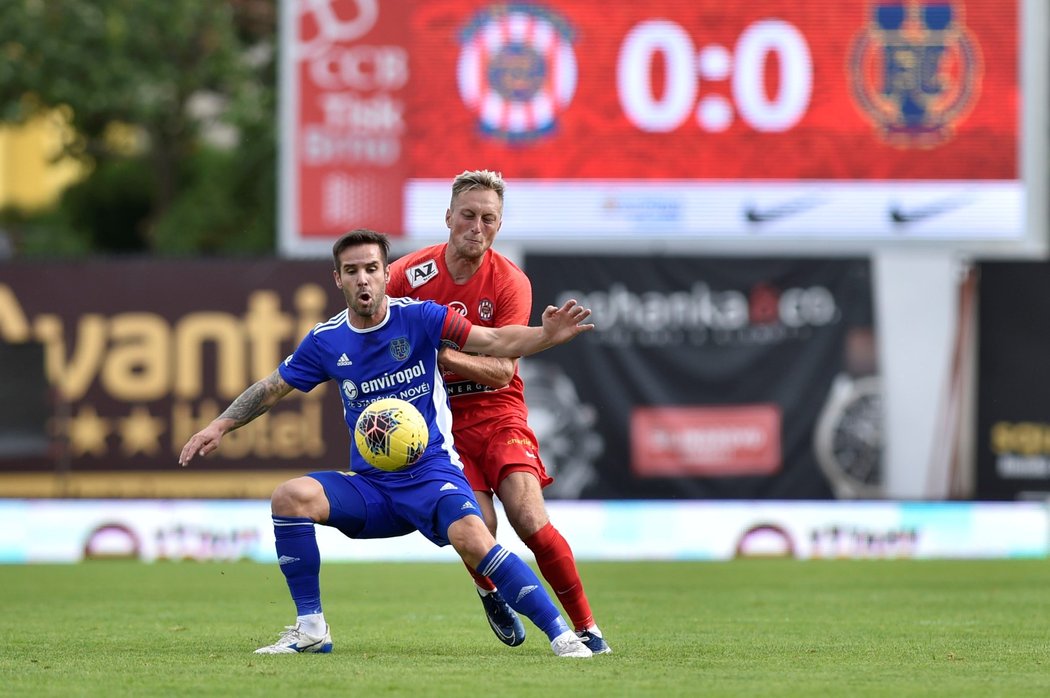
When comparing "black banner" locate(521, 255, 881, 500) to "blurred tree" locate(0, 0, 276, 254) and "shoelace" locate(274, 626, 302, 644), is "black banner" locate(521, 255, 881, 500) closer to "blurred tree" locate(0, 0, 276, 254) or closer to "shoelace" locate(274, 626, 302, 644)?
"shoelace" locate(274, 626, 302, 644)

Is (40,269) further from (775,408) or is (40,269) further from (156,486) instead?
(775,408)

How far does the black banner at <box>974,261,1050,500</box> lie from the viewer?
19.2m

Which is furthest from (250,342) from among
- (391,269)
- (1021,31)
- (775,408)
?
(391,269)

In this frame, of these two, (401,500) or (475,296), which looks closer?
(401,500)

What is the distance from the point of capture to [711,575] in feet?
49.1

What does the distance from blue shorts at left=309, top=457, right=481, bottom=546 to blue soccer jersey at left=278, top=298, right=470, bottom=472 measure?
91 mm

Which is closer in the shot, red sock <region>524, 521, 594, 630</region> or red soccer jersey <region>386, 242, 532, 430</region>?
red sock <region>524, 521, 594, 630</region>

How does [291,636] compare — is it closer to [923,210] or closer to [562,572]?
[562,572]

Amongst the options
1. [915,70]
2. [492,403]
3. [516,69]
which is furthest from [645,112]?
[492,403]

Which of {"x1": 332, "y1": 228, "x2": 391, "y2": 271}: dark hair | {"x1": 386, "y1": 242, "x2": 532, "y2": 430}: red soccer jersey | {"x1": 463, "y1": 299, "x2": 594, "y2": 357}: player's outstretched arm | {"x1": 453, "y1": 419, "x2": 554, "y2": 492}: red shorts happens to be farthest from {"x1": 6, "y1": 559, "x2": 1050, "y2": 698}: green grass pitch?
{"x1": 332, "y1": 228, "x2": 391, "y2": 271}: dark hair

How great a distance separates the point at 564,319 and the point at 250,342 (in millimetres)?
11533

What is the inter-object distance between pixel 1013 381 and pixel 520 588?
12587mm

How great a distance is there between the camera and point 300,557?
27.2ft

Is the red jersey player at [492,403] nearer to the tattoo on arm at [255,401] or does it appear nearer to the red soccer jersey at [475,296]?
the red soccer jersey at [475,296]
